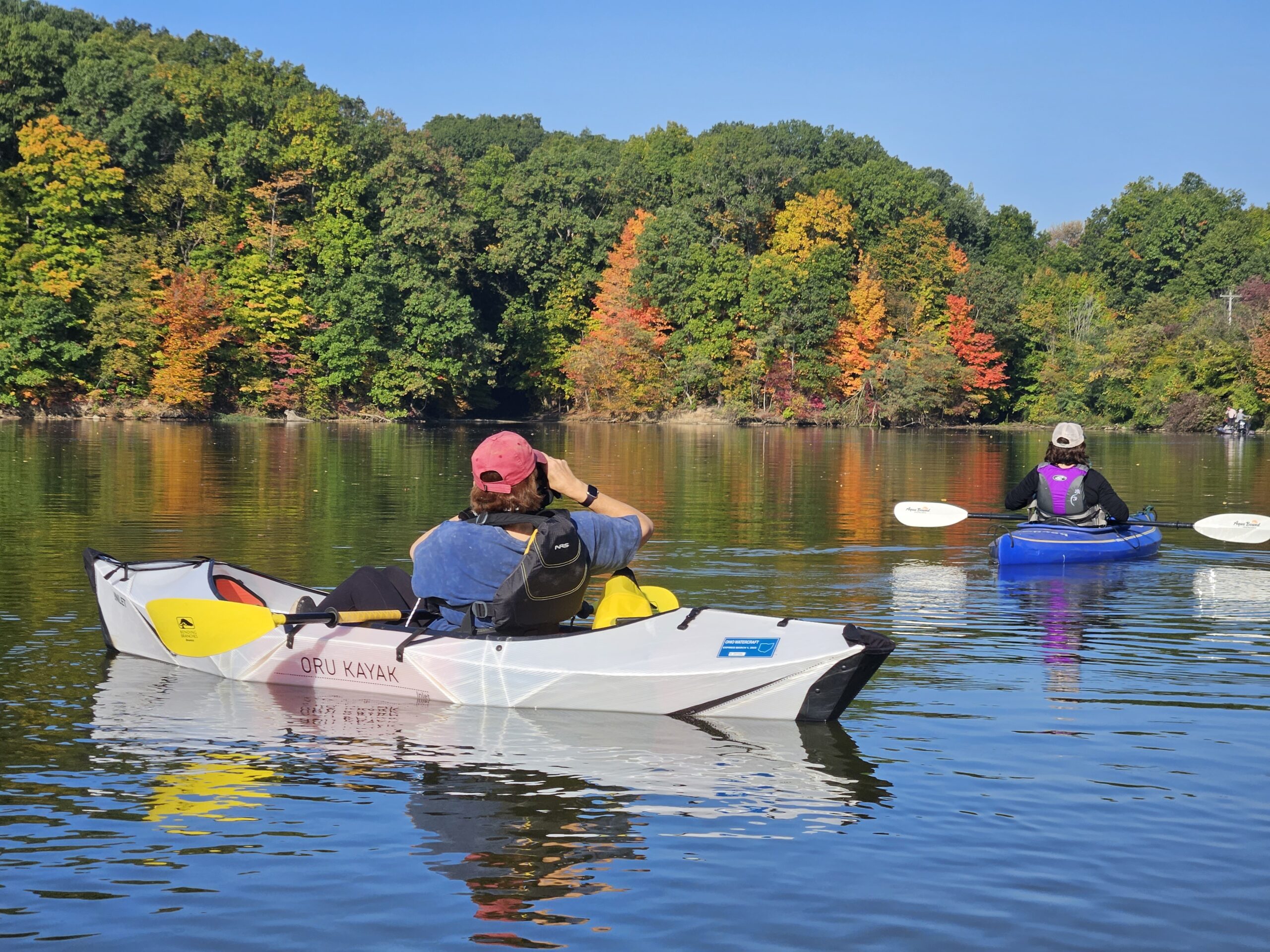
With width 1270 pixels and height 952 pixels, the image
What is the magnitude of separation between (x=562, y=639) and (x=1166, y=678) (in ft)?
12.4

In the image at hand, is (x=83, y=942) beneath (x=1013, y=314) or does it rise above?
beneath

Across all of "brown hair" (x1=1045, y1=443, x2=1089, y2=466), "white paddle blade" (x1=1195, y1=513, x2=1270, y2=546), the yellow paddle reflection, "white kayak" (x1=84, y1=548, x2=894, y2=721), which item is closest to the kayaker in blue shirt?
"white kayak" (x1=84, y1=548, x2=894, y2=721)

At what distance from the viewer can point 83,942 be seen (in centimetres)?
429

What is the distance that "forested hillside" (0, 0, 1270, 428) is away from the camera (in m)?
50.2

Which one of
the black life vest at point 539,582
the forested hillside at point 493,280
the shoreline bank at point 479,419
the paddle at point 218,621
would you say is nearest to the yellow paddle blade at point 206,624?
the paddle at point 218,621

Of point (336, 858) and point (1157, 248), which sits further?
point (1157, 248)

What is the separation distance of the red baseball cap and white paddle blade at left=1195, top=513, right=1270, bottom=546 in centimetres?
951

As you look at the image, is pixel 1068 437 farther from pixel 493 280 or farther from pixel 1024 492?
pixel 493 280

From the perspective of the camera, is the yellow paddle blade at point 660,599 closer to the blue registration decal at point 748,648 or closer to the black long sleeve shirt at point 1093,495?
the blue registration decal at point 748,648

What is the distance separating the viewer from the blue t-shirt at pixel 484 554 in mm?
7156

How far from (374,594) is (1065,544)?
25.4ft

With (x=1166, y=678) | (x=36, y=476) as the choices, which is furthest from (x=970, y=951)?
(x=36, y=476)

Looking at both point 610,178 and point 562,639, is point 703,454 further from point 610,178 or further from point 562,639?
point 610,178

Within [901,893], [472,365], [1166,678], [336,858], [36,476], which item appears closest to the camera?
[901,893]
